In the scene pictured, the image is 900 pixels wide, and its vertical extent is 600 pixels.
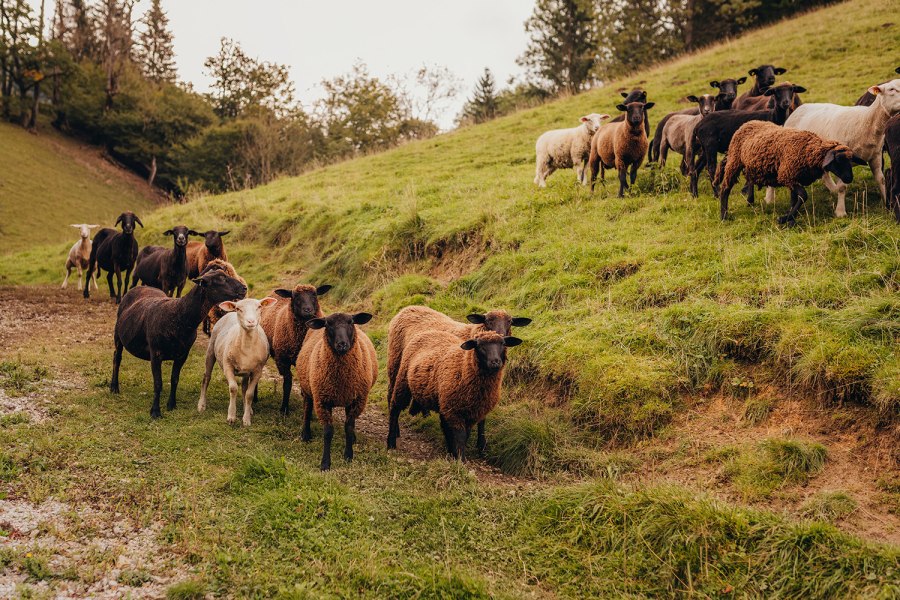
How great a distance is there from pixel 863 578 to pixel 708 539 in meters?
0.98

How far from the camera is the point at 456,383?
686 cm

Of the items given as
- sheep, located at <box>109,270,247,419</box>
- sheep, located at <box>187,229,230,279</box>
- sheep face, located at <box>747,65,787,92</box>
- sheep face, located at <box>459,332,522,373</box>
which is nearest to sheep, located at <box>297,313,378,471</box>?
sheep face, located at <box>459,332,522,373</box>

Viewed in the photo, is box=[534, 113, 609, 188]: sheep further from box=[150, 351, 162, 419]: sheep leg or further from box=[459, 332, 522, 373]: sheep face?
box=[150, 351, 162, 419]: sheep leg

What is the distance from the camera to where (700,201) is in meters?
11.1

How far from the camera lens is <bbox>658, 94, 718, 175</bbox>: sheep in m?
12.1

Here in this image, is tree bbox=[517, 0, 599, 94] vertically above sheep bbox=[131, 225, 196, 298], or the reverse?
tree bbox=[517, 0, 599, 94]

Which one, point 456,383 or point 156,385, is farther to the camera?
point 156,385

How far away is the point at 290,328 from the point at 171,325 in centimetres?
161

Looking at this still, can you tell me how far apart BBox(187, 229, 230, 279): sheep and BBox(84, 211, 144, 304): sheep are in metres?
1.67

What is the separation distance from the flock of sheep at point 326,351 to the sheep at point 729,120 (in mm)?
5945

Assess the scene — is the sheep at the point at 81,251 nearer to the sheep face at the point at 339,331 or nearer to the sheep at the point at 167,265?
the sheep at the point at 167,265

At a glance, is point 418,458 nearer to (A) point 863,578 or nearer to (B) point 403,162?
(A) point 863,578

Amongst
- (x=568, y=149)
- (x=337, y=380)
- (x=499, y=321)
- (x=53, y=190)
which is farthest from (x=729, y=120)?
(x=53, y=190)

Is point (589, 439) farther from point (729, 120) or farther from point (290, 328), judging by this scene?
point (729, 120)
